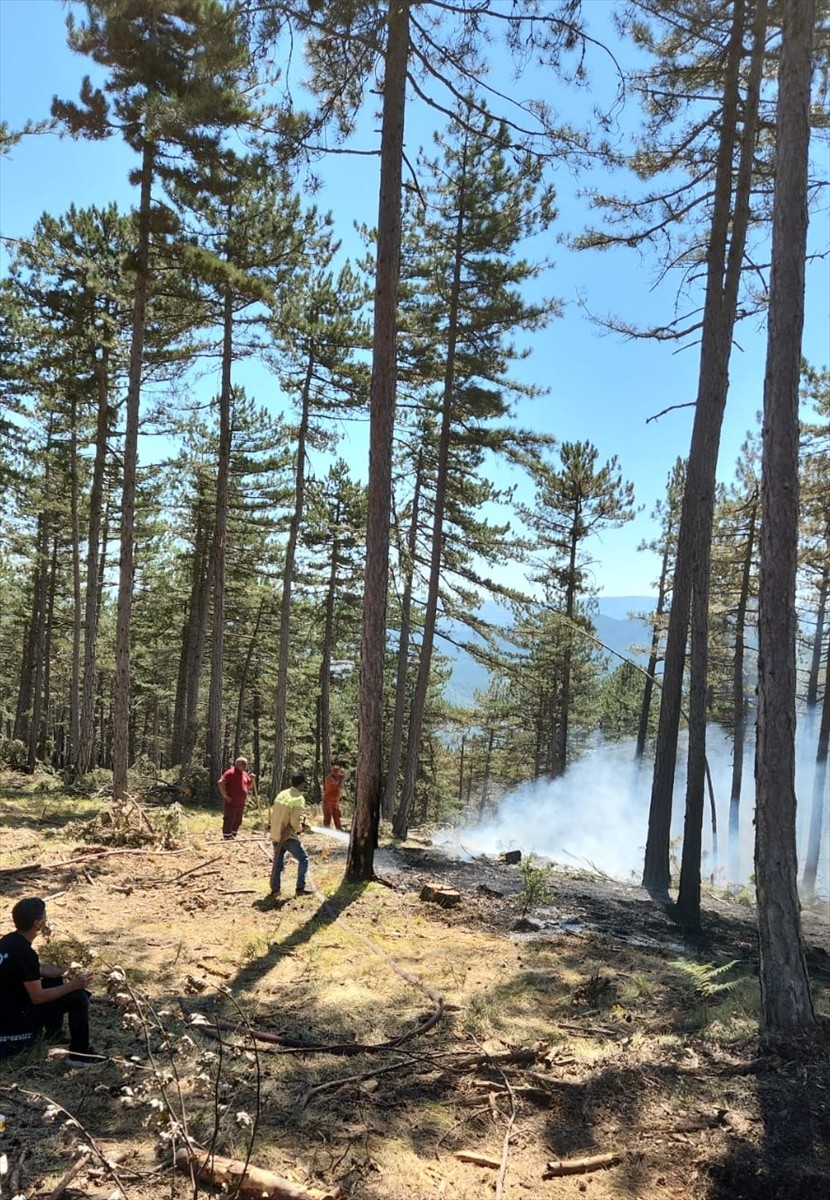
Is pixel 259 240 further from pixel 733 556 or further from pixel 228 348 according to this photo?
pixel 733 556

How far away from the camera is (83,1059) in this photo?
4.63 metres

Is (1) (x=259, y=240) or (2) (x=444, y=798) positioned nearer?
(1) (x=259, y=240)

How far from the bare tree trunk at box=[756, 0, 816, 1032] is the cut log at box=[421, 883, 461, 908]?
442cm


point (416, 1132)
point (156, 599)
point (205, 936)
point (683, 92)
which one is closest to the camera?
point (416, 1132)

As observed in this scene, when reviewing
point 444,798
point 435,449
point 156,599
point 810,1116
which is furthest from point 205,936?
point 444,798

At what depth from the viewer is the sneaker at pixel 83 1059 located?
4555 millimetres

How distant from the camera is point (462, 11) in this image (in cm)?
916

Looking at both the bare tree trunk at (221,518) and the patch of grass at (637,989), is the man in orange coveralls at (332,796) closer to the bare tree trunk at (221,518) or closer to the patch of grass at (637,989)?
the bare tree trunk at (221,518)

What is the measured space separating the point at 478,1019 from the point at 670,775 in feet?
26.3

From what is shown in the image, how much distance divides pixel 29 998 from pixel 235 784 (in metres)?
8.35

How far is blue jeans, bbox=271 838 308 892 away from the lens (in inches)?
359

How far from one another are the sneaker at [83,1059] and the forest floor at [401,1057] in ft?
0.27

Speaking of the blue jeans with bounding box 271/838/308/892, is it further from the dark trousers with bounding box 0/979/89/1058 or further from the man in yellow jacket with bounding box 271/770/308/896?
the dark trousers with bounding box 0/979/89/1058

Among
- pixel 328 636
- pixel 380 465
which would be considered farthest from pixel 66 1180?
pixel 328 636
